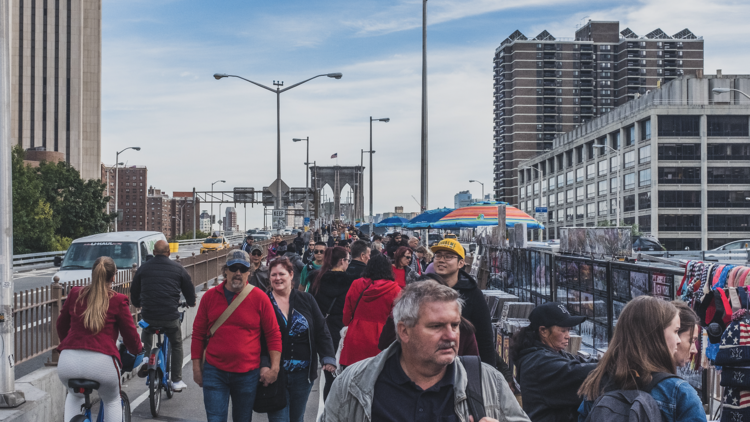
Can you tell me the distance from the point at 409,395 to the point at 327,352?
11.2ft

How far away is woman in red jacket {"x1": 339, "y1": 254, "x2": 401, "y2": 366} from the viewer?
6.05m

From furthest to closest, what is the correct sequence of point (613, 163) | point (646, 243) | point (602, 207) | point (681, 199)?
point (602, 207) → point (613, 163) → point (681, 199) → point (646, 243)

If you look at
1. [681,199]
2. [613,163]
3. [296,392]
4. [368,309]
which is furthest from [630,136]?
[296,392]

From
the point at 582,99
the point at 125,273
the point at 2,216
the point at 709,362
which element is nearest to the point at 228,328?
the point at 2,216

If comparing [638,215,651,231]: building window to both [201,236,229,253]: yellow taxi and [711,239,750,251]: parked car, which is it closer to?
[711,239,750,251]: parked car

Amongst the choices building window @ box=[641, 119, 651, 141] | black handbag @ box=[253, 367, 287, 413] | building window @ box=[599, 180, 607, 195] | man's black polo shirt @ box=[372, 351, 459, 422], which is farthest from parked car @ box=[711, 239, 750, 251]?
building window @ box=[599, 180, 607, 195]

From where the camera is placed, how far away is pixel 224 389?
18.4 ft

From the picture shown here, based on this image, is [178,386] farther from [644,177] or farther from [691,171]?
[691,171]

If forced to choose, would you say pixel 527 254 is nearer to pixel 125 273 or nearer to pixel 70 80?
pixel 125 273

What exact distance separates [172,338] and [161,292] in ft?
2.22

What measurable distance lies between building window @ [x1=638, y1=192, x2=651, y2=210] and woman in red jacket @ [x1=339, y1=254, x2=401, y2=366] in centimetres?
8370

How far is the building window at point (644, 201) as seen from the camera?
83.8 meters

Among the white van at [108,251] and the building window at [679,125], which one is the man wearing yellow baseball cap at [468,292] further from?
the building window at [679,125]

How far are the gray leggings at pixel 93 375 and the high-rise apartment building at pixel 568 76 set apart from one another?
143600mm
